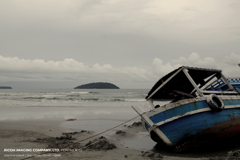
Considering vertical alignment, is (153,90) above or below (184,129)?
above

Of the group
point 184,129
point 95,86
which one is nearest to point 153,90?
point 184,129

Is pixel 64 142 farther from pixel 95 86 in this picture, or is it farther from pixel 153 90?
pixel 95 86

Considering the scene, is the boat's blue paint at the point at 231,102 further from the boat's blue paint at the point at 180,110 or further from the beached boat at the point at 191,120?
the boat's blue paint at the point at 180,110

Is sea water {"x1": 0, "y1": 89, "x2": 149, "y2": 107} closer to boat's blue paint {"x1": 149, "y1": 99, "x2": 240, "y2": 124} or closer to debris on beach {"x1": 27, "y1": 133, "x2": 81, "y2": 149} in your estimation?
debris on beach {"x1": 27, "y1": 133, "x2": 81, "y2": 149}

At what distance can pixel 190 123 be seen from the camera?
217 inches

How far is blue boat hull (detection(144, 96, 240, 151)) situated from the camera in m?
5.53

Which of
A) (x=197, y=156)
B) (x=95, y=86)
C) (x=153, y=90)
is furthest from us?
(x=95, y=86)

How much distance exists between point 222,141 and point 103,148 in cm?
408

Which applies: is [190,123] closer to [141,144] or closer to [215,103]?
[215,103]

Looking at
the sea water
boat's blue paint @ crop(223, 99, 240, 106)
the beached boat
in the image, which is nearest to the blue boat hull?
the beached boat

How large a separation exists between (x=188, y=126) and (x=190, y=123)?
0.11 meters

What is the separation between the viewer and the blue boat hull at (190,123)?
18.1ft

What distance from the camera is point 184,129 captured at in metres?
5.54

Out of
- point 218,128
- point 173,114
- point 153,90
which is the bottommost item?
point 218,128
